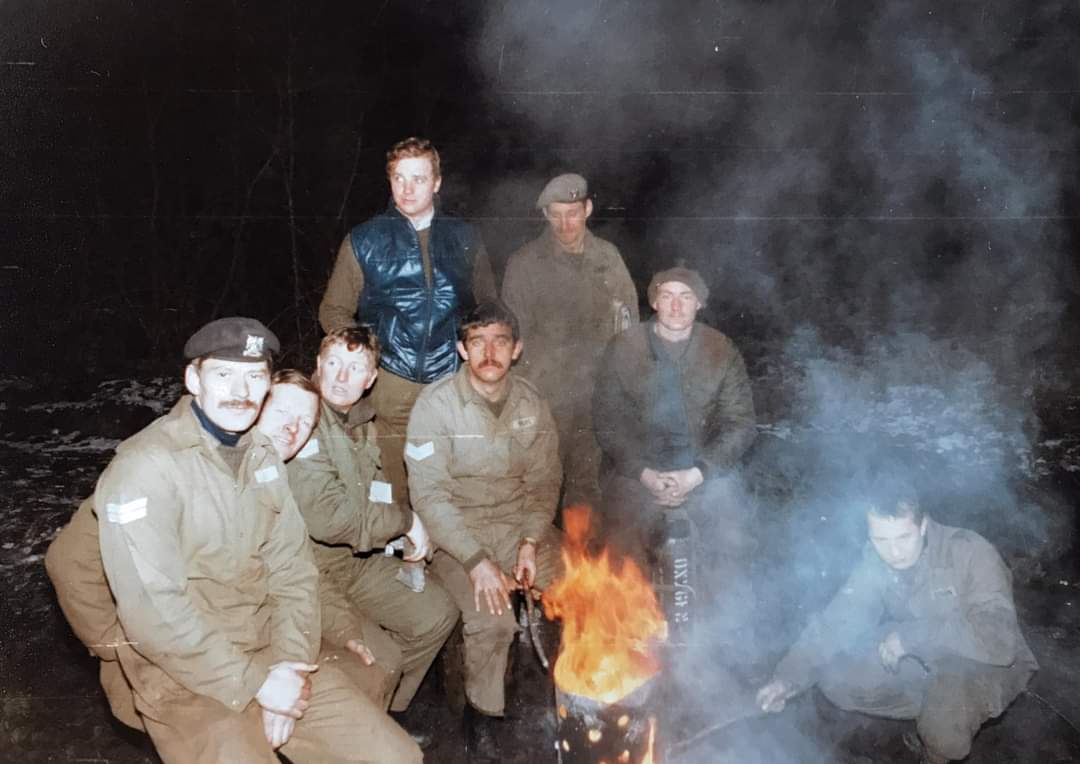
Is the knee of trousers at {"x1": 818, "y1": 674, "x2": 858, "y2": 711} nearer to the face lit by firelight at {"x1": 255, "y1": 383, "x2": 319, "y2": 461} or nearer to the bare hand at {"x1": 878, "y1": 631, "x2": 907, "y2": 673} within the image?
the bare hand at {"x1": 878, "y1": 631, "x2": 907, "y2": 673}

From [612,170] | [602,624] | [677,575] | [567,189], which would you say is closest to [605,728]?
[602,624]

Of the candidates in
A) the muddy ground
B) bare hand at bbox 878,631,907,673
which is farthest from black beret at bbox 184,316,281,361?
bare hand at bbox 878,631,907,673

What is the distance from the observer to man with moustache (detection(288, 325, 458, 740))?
401 cm

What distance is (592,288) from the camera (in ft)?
18.2

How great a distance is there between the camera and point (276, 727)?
3135 millimetres

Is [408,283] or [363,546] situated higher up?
[408,283]

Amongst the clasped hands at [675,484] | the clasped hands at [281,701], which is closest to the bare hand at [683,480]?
the clasped hands at [675,484]

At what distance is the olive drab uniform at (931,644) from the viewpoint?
3592 millimetres

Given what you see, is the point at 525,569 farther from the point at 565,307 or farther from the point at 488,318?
the point at 565,307

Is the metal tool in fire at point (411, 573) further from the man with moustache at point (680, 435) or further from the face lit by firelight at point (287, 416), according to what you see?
the man with moustache at point (680, 435)

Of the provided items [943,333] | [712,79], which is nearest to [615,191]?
[712,79]

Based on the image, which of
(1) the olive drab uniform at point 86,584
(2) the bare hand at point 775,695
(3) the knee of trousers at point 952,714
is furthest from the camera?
(2) the bare hand at point 775,695

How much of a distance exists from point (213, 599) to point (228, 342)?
3.35 ft

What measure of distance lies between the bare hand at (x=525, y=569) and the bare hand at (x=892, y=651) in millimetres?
1719
